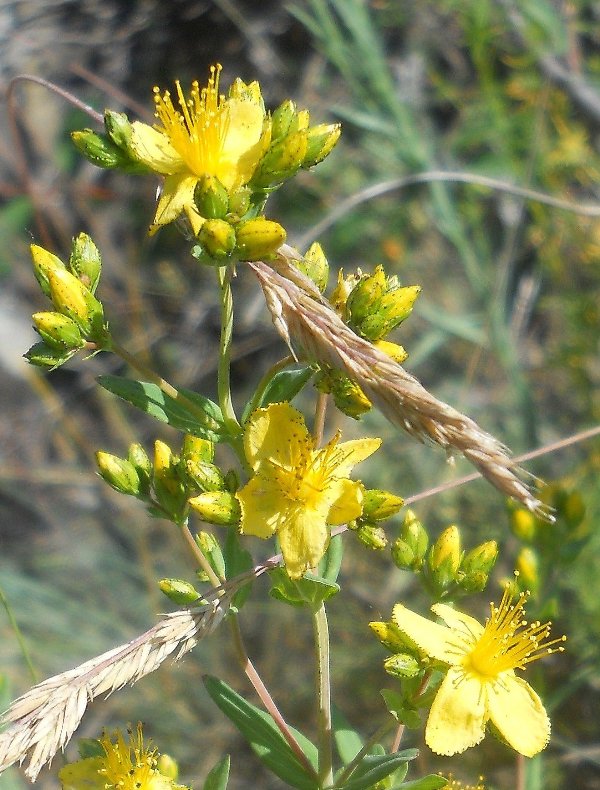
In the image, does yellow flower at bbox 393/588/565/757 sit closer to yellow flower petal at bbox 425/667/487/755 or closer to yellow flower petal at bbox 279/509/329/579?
yellow flower petal at bbox 425/667/487/755

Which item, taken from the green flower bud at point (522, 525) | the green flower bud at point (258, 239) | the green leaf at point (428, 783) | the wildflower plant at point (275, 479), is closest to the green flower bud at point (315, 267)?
the wildflower plant at point (275, 479)

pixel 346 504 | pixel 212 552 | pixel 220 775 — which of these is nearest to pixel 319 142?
pixel 346 504

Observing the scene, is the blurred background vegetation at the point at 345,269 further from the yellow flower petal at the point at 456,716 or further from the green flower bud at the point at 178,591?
the green flower bud at the point at 178,591

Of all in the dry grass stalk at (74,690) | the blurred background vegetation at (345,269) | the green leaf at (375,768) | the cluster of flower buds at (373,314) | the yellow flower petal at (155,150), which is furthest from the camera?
the blurred background vegetation at (345,269)

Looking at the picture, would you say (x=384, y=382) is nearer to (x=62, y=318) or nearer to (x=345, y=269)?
(x=62, y=318)

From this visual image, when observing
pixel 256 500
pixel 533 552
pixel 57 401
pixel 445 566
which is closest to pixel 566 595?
pixel 533 552

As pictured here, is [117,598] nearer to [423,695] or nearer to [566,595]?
[566,595]
